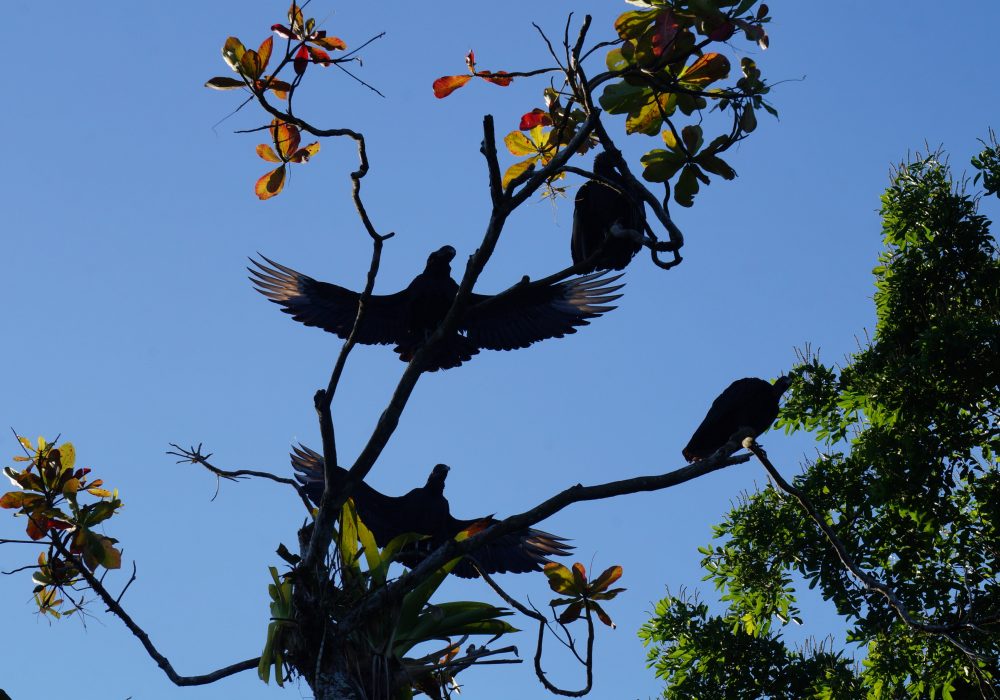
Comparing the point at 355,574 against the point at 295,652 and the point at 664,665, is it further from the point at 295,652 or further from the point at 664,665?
the point at 664,665

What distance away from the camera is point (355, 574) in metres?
3.82

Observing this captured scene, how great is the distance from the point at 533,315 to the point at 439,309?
0.50 meters

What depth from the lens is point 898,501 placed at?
6.84 metres

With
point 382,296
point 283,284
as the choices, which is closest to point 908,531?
point 382,296

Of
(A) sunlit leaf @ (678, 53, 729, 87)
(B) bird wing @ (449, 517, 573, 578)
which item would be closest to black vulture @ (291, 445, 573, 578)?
(B) bird wing @ (449, 517, 573, 578)

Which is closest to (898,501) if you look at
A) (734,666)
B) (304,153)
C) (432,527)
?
(734,666)

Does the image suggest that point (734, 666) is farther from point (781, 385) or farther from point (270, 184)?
point (270, 184)

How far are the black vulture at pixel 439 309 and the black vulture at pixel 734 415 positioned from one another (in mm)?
881

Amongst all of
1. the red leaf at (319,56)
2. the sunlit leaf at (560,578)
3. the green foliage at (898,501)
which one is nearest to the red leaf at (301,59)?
the red leaf at (319,56)

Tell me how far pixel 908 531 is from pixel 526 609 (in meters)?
4.15

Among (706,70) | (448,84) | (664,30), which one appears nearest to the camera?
(664,30)

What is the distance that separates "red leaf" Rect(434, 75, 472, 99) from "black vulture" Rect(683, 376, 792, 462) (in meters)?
1.97

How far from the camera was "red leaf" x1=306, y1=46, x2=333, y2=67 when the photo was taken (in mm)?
3496

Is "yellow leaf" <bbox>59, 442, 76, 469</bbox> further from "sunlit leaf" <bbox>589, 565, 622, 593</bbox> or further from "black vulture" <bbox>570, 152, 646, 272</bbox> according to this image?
"black vulture" <bbox>570, 152, 646, 272</bbox>
